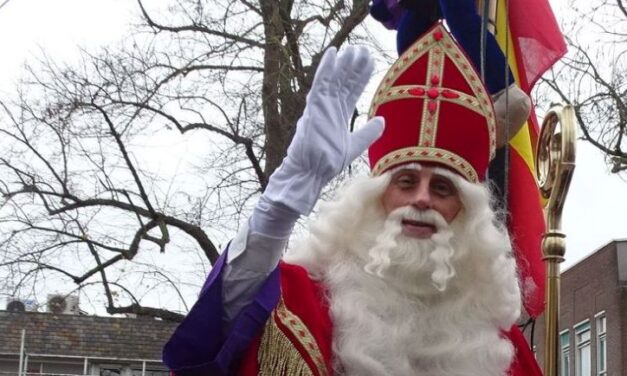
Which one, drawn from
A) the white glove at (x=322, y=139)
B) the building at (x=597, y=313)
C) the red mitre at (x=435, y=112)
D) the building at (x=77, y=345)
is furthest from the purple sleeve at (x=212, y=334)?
the building at (x=77, y=345)

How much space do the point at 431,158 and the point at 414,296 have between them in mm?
366

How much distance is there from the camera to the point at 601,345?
23844mm

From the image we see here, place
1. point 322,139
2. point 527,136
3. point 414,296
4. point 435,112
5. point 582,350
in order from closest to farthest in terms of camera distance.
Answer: point 322,139 < point 414,296 < point 435,112 < point 527,136 < point 582,350

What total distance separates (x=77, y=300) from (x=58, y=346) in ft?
46.8

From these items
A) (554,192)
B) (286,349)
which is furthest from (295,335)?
(554,192)

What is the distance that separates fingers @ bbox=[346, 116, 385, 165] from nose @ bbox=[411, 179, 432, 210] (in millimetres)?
284

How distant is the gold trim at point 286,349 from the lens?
330 centimetres

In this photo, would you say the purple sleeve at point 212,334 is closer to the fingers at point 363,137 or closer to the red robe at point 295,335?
the red robe at point 295,335

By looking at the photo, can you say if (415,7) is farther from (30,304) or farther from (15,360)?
(15,360)

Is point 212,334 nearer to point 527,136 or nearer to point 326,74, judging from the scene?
point 326,74

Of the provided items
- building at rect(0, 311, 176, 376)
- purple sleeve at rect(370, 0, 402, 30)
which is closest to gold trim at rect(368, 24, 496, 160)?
purple sleeve at rect(370, 0, 402, 30)

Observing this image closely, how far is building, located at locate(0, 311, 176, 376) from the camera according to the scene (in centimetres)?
2588

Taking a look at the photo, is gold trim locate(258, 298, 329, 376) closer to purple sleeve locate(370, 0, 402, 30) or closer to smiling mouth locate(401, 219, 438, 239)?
smiling mouth locate(401, 219, 438, 239)

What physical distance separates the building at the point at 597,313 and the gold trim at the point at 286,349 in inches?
755
